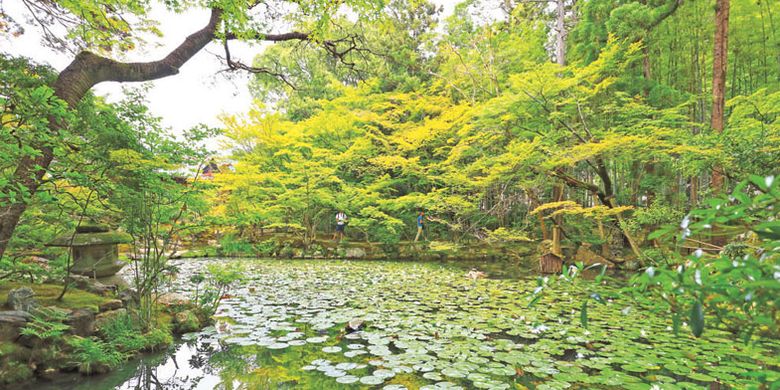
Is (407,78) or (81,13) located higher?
(407,78)

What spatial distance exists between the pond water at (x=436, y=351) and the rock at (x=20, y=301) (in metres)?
0.74

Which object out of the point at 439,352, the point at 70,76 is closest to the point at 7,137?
the point at 70,76

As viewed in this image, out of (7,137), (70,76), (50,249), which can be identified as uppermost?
(70,76)

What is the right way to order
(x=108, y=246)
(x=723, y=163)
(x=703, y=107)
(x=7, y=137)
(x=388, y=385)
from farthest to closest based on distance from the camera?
1. (x=703, y=107)
2. (x=108, y=246)
3. (x=723, y=163)
4. (x=388, y=385)
5. (x=7, y=137)

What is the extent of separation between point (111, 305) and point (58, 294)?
19.7 inches

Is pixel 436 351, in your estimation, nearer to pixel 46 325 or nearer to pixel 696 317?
pixel 696 317

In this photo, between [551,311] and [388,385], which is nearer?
[388,385]

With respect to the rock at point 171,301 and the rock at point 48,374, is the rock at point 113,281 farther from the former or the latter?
the rock at point 48,374

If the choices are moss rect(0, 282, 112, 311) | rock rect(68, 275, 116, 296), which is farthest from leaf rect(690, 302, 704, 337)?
rock rect(68, 275, 116, 296)

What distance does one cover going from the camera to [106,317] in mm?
3084

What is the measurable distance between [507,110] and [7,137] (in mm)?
7298

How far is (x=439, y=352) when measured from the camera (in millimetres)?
2869

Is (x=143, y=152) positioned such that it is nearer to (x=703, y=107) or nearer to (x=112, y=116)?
(x=112, y=116)

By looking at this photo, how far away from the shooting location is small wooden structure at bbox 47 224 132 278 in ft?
13.7
